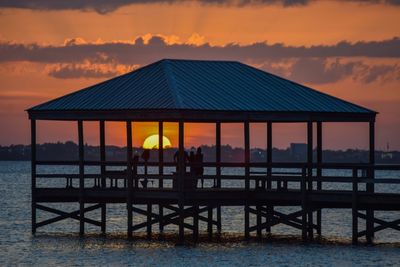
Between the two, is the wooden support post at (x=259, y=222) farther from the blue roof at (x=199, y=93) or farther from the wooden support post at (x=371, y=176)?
the blue roof at (x=199, y=93)

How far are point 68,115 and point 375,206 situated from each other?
11435 mm

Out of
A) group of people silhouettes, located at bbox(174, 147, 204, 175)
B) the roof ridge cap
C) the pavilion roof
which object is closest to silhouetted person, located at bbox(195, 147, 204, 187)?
group of people silhouettes, located at bbox(174, 147, 204, 175)

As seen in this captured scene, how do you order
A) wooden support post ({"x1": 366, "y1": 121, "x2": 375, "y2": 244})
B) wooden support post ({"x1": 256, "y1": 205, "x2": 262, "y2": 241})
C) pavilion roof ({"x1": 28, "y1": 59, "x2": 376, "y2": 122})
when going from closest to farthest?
1. pavilion roof ({"x1": 28, "y1": 59, "x2": 376, "y2": 122})
2. wooden support post ({"x1": 366, "y1": 121, "x2": 375, "y2": 244})
3. wooden support post ({"x1": 256, "y1": 205, "x2": 262, "y2": 241})

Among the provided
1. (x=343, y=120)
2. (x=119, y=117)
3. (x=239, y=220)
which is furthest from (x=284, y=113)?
(x=239, y=220)

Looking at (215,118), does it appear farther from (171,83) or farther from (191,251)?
(191,251)

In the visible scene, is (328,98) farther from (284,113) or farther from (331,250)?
(331,250)

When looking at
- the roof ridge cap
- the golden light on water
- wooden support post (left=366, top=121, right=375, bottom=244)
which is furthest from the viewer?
the golden light on water

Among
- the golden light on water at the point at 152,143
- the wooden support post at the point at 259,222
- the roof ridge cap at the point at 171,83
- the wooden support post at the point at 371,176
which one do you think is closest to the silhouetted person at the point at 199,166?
the roof ridge cap at the point at 171,83

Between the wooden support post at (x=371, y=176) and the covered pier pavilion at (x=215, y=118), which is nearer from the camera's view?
the covered pier pavilion at (x=215, y=118)

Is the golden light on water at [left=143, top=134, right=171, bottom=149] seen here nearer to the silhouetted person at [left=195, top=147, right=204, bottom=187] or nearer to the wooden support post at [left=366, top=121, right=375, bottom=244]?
the silhouetted person at [left=195, top=147, right=204, bottom=187]

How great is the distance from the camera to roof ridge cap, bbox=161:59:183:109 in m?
41.4

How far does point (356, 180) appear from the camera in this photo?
40.2m

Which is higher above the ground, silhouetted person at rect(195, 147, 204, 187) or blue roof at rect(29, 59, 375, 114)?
blue roof at rect(29, 59, 375, 114)

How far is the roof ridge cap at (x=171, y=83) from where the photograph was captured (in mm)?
41375
